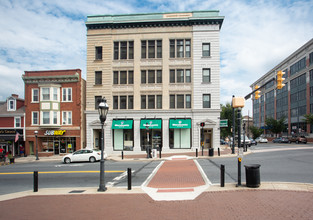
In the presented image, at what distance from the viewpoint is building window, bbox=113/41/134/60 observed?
30781mm

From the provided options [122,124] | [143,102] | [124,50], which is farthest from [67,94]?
[143,102]

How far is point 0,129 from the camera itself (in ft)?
104

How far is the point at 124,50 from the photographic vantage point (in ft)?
102

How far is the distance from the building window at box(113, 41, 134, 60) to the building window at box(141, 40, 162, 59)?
4.90ft

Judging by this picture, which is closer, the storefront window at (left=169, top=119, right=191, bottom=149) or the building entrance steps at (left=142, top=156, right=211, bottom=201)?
the building entrance steps at (left=142, top=156, right=211, bottom=201)

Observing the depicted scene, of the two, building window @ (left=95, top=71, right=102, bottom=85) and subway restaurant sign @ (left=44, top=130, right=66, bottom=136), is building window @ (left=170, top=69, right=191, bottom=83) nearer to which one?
building window @ (left=95, top=71, right=102, bottom=85)

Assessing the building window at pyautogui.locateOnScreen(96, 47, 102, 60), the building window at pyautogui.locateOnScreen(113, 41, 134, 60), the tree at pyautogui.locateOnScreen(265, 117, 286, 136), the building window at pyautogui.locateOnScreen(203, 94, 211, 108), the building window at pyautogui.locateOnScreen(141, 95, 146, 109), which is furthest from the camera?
the tree at pyautogui.locateOnScreen(265, 117, 286, 136)

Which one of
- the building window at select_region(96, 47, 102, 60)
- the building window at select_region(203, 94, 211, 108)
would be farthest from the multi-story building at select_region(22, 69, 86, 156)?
the building window at select_region(203, 94, 211, 108)

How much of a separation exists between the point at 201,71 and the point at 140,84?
313 inches

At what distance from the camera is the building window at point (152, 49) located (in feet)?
100

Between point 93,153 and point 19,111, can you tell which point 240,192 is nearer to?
point 93,153

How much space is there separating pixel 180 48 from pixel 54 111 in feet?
60.2

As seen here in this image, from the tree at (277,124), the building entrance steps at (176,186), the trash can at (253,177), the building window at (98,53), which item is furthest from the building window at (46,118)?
the tree at (277,124)

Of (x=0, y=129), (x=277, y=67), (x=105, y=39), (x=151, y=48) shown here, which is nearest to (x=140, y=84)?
(x=151, y=48)
